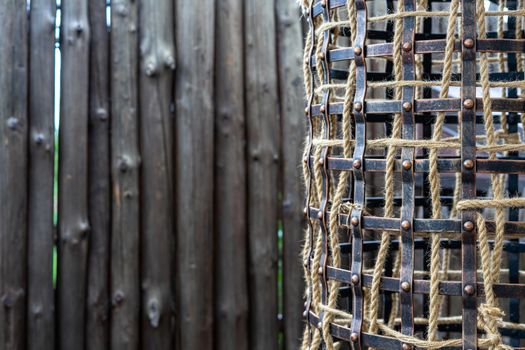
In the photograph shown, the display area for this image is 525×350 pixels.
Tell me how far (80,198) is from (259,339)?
28.9 inches

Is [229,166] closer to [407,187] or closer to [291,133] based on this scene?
[291,133]

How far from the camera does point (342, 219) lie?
3.92 ft

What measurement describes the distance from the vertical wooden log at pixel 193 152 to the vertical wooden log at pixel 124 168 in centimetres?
13

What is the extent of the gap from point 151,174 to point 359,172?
3.50 ft

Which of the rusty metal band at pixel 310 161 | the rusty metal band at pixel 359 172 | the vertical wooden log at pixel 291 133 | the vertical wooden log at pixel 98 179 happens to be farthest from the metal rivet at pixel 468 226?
the vertical wooden log at pixel 98 179

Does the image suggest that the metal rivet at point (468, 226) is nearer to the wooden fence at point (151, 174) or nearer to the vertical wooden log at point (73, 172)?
the wooden fence at point (151, 174)

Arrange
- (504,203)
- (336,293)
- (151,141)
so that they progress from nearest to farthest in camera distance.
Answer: (504,203) < (336,293) < (151,141)

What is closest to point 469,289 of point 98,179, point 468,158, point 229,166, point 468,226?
Result: point 468,226

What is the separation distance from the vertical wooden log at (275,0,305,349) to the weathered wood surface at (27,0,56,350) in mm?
718

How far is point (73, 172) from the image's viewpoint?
1.98m

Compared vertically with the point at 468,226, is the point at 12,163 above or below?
above

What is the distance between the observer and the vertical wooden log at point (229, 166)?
6.89ft

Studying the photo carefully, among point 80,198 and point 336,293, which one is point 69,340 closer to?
point 80,198

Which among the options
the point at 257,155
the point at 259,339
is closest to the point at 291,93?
the point at 257,155
